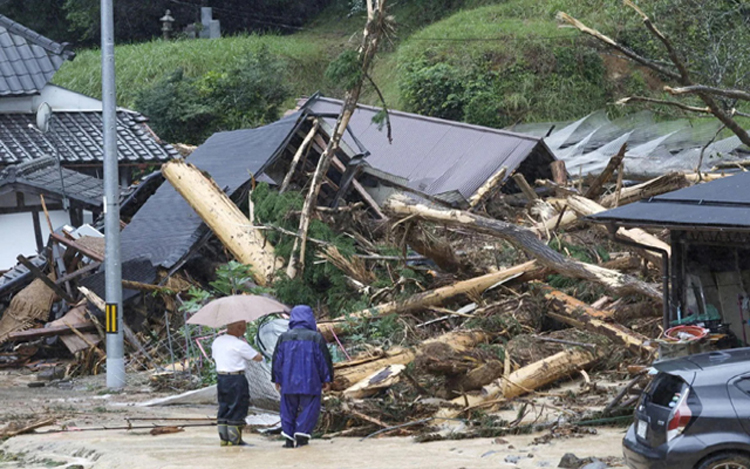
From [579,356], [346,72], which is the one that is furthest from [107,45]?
[579,356]

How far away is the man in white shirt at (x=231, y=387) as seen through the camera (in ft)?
32.3

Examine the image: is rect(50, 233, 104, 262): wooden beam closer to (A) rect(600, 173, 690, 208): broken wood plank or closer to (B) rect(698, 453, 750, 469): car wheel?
(A) rect(600, 173, 690, 208): broken wood plank

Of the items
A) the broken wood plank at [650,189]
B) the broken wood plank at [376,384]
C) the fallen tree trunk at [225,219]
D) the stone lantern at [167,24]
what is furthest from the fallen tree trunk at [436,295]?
the stone lantern at [167,24]

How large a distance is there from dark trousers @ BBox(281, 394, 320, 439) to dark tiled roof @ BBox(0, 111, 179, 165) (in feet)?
43.3

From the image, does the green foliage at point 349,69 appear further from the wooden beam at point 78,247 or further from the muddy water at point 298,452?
the muddy water at point 298,452

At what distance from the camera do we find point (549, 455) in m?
8.88

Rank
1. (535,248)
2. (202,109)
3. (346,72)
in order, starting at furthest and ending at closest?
(202,109), (346,72), (535,248)


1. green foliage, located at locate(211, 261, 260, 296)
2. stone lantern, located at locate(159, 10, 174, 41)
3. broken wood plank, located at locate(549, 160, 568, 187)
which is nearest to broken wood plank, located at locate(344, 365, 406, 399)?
green foliage, located at locate(211, 261, 260, 296)

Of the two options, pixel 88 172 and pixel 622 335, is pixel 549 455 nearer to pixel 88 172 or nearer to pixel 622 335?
pixel 622 335

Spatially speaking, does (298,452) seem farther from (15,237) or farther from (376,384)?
(15,237)

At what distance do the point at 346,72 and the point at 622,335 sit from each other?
6.40 metres

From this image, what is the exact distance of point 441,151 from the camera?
22109mm

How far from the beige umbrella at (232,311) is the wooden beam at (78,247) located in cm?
731

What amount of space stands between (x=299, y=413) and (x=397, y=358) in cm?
244
